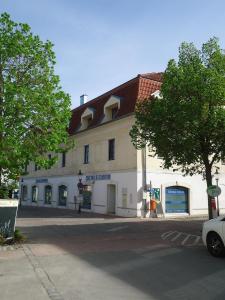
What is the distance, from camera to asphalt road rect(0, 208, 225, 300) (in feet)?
25.1

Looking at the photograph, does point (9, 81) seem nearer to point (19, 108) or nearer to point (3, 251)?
point (19, 108)

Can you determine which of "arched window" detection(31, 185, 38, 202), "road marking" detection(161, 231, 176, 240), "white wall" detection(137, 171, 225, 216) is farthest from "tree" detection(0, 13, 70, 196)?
"arched window" detection(31, 185, 38, 202)

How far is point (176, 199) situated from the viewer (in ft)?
95.8

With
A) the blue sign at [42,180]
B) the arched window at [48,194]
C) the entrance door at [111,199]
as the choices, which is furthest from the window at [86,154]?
the blue sign at [42,180]

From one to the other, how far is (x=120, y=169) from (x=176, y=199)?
459 centimetres

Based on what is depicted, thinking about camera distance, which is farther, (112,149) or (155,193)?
(112,149)

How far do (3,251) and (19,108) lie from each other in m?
4.76

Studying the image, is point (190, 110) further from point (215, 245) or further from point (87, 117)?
point (87, 117)

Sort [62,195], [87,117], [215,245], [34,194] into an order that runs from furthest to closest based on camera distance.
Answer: [34,194] → [62,195] → [87,117] → [215,245]

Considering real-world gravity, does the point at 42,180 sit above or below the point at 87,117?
below

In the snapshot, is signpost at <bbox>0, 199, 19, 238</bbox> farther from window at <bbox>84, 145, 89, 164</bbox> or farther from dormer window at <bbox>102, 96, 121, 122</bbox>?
window at <bbox>84, 145, 89, 164</bbox>

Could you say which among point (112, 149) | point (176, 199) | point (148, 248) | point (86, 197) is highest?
point (112, 149)

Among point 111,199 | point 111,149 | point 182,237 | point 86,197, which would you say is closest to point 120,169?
point 111,149

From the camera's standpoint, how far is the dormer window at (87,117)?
113 feet
